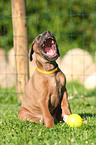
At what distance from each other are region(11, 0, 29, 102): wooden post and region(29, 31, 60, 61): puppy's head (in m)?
2.14

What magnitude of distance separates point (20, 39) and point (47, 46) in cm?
223

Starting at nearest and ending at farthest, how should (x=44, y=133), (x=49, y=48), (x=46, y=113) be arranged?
1. (x=44, y=133)
2. (x=46, y=113)
3. (x=49, y=48)

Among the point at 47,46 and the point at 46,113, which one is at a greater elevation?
the point at 47,46

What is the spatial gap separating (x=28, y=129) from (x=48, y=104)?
45 cm

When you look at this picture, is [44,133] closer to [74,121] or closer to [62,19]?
[74,121]

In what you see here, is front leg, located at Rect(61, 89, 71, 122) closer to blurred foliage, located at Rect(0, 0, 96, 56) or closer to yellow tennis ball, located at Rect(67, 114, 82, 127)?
yellow tennis ball, located at Rect(67, 114, 82, 127)

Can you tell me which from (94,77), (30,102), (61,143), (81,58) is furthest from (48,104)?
(81,58)

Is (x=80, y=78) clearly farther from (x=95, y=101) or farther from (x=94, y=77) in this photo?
(x=95, y=101)

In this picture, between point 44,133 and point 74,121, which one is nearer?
point 44,133

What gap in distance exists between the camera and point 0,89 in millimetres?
7637

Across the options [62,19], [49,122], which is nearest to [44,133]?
[49,122]

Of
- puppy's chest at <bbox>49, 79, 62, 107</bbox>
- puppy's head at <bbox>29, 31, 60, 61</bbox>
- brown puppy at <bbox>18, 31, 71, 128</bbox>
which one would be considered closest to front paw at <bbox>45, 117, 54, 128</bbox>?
brown puppy at <bbox>18, 31, 71, 128</bbox>

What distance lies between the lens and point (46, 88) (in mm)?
3590

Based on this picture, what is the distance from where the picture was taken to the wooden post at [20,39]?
5738mm
